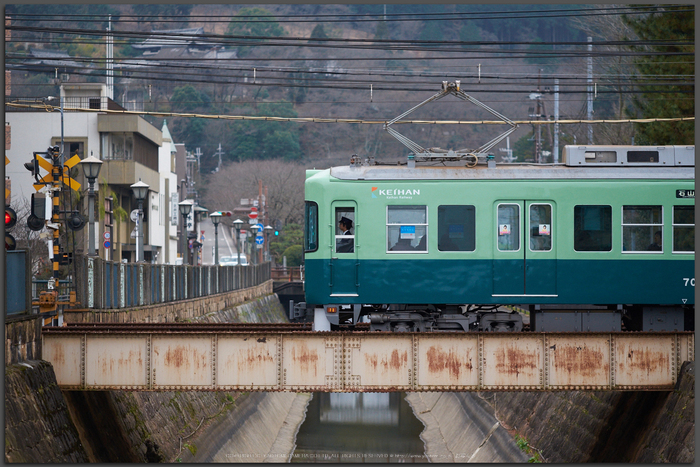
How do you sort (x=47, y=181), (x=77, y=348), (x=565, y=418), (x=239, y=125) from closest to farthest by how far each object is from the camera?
(x=77, y=348)
(x=565, y=418)
(x=47, y=181)
(x=239, y=125)

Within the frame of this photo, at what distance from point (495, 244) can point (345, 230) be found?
286 cm

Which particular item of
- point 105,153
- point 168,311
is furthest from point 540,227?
point 105,153

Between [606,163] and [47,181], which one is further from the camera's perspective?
[47,181]

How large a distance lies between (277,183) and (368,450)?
58354 millimetres

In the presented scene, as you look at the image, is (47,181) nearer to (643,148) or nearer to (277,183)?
(643,148)

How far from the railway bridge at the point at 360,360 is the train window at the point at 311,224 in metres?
1.83

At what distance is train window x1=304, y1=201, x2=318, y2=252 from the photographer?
615 inches

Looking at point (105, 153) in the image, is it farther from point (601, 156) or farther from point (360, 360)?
point (601, 156)

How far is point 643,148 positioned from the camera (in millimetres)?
16172

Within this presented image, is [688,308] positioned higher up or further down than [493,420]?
higher up

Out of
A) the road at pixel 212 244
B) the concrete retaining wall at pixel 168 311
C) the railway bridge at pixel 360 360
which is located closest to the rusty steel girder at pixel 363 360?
the railway bridge at pixel 360 360

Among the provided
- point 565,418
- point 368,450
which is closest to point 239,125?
point 368,450

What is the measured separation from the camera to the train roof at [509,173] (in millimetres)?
15750

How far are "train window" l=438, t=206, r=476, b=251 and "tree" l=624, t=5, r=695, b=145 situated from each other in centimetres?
881
